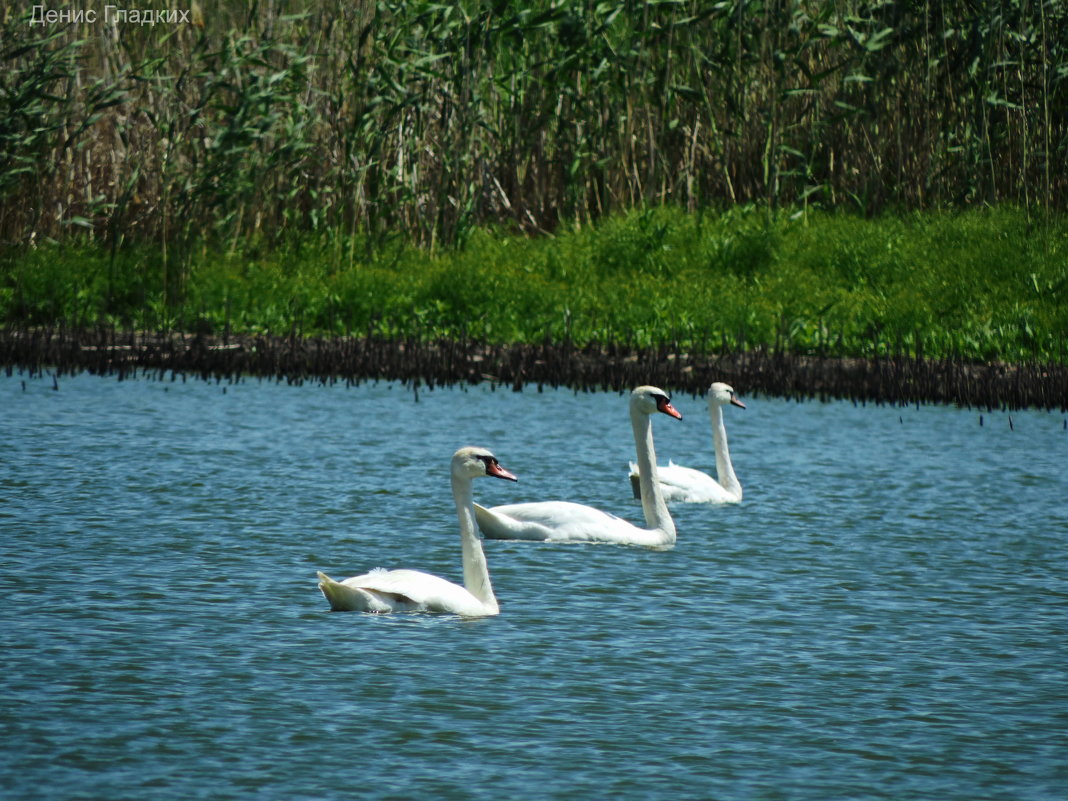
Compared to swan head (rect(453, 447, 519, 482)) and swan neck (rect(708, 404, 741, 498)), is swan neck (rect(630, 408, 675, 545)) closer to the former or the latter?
swan neck (rect(708, 404, 741, 498))

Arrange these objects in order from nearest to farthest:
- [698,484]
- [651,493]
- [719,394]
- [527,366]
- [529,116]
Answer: [651,493]
[698,484]
[719,394]
[527,366]
[529,116]

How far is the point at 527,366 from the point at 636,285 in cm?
273

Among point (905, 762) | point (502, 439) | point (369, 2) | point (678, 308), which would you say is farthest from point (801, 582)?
point (369, 2)

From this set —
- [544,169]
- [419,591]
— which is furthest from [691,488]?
[544,169]

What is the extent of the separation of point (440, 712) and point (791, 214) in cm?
1495

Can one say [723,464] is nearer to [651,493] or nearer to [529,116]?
[651,493]

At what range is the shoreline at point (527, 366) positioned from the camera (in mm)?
16750

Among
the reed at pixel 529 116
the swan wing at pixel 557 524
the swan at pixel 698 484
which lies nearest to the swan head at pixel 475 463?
the swan wing at pixel 557 524

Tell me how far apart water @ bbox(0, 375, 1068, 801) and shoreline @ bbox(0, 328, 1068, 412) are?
5.46 ft

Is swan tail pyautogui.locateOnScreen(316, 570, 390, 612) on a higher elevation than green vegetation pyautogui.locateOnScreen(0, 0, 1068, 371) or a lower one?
lower

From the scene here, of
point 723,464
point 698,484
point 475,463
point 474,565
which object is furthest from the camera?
point 723,464

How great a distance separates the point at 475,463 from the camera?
356 inches

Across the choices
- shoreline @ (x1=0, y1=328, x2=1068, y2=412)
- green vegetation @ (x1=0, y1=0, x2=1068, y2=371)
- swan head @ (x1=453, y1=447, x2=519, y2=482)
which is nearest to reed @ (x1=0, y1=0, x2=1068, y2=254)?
green vegetation @ (x1=0, y1=0, x2=1068, y2=371)

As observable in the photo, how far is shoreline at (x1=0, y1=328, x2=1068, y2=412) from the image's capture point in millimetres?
16750
